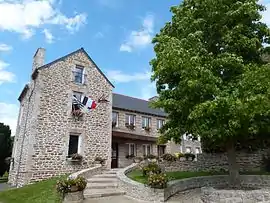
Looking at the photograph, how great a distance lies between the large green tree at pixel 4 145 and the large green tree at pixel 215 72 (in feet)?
71.8

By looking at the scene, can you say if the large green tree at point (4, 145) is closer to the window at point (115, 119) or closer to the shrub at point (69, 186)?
the window at point (115, 119)

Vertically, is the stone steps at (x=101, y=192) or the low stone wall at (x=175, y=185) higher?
the low stone wall at (x=175, y=185)

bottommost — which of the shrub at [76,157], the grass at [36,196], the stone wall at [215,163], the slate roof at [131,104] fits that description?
the grass at [36,196]

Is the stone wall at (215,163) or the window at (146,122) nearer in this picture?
the stone wall at (215,163)

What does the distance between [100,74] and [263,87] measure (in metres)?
14.6

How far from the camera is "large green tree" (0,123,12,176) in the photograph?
2658cm

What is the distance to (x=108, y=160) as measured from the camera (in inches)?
751

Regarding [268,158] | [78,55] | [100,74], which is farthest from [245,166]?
[78,55]

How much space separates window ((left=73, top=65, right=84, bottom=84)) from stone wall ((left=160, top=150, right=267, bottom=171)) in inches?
354

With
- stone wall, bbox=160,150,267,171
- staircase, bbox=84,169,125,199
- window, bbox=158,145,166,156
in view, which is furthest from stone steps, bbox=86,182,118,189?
window, bbox=158,145,166,156

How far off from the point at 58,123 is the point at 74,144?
198cm

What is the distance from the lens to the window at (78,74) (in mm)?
Result: 19422

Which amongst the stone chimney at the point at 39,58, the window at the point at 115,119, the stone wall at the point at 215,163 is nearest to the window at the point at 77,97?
the stone chimney at the point at 39,58

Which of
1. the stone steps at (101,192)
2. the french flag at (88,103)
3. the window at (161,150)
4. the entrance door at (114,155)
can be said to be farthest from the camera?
the window at (161,150)
